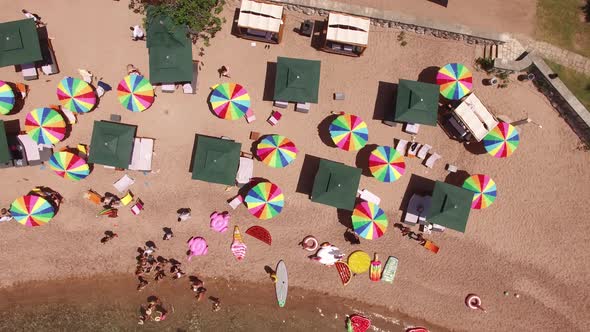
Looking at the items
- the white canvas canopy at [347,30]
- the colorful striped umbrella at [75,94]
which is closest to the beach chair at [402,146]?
the white canvas canopy at [347,30]

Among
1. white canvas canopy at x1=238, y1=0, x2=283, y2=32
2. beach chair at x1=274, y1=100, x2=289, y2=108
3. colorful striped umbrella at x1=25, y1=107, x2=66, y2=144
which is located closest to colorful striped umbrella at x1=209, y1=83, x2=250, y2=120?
beach chair at x1=274, y1=100, x2=289, y2=108

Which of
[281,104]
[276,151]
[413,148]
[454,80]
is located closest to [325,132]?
[281,104]

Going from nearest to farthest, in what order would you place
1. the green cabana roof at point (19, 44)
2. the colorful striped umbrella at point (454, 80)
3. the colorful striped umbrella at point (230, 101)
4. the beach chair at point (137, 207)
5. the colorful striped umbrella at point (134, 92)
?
the green cabana roof at point (19, 44), the colorful striped umbrella at point (134, 92), the colorful striped umbrella at point (230, 101), the colorful striped umbrella at point (454, 80), the beach chair at point (137, 207)

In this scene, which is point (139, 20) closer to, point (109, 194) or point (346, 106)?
point (109, 194)

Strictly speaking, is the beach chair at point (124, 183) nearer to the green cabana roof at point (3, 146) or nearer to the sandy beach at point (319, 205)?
the sandy beach at point (319, 205)

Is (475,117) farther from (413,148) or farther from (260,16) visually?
(260,16)

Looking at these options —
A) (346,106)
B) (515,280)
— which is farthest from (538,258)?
(346,106)

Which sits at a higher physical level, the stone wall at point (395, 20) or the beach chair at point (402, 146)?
the stone wall at point (395, 20)
